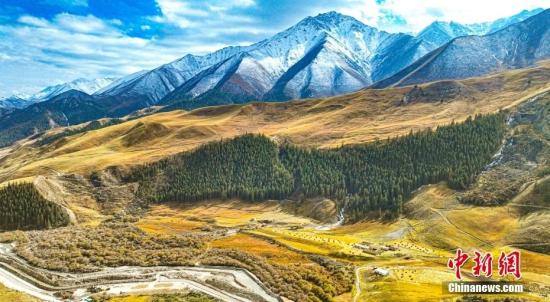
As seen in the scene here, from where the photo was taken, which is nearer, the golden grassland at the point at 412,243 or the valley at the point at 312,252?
the valley at the point at 312,252

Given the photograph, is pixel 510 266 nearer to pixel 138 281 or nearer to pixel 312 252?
pixel 312 252

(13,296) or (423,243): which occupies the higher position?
(13,296)

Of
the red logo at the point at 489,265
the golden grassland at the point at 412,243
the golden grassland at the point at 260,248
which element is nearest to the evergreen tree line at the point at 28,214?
the golden grassland at the point at 412,243

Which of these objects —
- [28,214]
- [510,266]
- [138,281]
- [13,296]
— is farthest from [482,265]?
[28,214]

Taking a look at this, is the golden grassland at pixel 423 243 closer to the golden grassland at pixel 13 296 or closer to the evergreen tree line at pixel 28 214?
the golden grassland at pixel 13 296

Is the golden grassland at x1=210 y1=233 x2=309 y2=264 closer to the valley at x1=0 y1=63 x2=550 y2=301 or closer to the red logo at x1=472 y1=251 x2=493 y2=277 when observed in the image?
the valley at x1=0 y1=63 x2=550 y2=301

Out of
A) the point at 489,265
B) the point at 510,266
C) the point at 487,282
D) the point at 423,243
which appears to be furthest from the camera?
the point at 423,243
